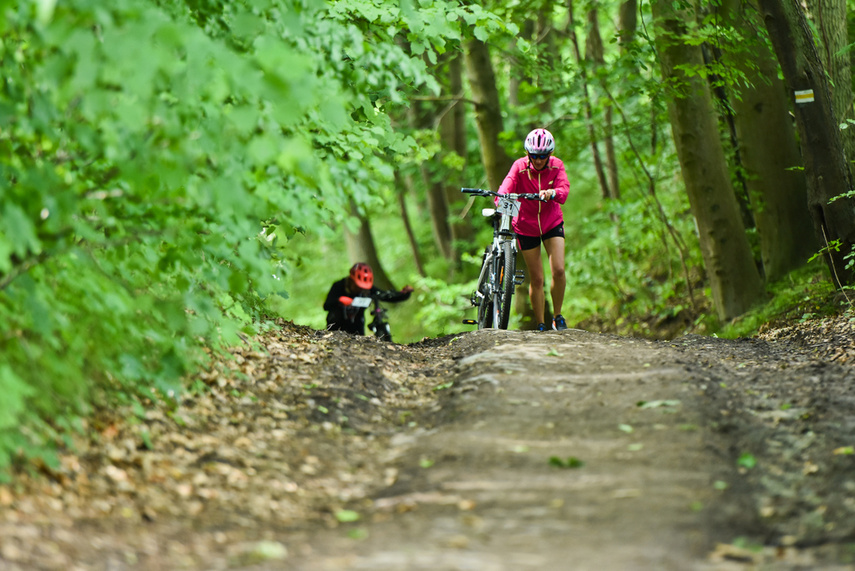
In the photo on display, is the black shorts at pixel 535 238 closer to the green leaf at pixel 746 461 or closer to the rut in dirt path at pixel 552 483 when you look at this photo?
the rut in dirt path at pixel 552 483

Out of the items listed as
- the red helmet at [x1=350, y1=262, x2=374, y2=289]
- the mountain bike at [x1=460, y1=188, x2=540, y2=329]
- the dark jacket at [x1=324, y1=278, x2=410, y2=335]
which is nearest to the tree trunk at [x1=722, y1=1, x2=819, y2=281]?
the mountain bike at [x1=460, y1=188, x2=540, y2=329]

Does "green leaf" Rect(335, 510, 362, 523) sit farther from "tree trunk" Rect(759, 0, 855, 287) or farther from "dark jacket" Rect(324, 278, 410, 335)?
"dark jacket" Rect(324, 278, 410, 335)

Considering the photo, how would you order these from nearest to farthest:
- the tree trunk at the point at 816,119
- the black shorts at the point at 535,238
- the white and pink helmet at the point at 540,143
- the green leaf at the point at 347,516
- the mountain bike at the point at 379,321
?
the green leaf at the point at 347,516 < the tree trunk at the point at 816,119 < the white and pink helmet at the point at 540,143 < the black shorts at the point at 535,238 < the mountain bike at the point at 379,321

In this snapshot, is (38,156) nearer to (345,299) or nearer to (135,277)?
(135,277)

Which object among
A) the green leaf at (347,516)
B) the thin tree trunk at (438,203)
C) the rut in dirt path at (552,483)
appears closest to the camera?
the rut in dirt path at (552,483)

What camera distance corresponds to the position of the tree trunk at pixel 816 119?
695 centimetres

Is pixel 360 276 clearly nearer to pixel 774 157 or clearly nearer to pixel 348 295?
pixel 348 295

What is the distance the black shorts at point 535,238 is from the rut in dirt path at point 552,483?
8.65 feet

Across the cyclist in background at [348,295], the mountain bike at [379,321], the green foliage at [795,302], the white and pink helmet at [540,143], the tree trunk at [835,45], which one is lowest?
the green foliage at [795,302]

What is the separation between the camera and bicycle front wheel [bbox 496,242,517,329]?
734cm

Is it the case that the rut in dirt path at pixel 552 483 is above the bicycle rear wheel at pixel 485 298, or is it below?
below

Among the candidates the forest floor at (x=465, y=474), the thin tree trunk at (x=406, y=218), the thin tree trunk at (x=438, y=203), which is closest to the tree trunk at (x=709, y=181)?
the forest floor at (x=465, y=474)

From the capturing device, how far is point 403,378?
18.7 feet

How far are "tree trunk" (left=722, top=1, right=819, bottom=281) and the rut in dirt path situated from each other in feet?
14.9
